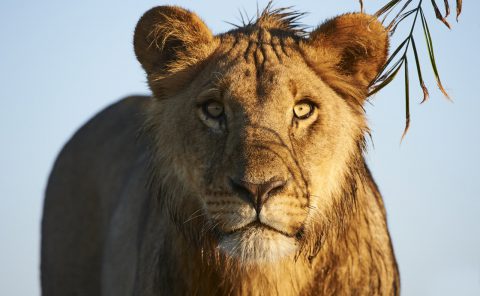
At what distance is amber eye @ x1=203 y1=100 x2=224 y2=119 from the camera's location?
5.46 metres

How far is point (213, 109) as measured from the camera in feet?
18.0

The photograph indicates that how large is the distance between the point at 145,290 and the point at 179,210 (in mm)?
741

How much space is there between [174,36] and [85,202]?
10.9 ft

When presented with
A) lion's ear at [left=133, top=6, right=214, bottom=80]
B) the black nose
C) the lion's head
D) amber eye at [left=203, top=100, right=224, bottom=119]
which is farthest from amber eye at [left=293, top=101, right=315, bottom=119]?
lion's ear at [left=133, top=6, right=214, bottom=80]

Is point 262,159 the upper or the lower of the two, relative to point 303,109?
lower

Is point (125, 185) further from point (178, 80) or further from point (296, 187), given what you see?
point (296, 187)

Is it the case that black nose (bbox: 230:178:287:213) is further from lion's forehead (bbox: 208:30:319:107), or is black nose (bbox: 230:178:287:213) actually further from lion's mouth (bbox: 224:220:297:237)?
lion's forehead (bbox: 208:30:319:107)

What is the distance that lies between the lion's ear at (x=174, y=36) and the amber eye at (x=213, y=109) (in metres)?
0.47

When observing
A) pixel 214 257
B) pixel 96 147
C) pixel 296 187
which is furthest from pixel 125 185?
pixel 296 187

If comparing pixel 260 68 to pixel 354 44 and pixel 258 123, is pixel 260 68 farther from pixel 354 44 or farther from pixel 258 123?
pixel 354 44

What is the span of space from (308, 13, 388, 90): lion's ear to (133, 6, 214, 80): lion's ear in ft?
2.13

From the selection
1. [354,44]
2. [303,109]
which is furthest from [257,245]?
[354,44]

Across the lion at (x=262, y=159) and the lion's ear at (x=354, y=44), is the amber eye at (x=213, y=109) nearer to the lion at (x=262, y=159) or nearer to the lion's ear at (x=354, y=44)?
the lion at (x=262, y=159)

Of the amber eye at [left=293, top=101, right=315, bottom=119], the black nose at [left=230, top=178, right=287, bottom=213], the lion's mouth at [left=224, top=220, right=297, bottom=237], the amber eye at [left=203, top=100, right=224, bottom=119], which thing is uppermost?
the amber eye at [left=293, top=101, right=315, bottom=119]
